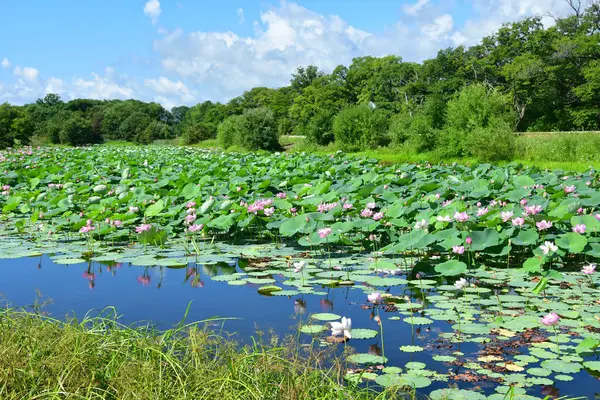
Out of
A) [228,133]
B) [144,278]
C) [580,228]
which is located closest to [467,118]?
[580,228]

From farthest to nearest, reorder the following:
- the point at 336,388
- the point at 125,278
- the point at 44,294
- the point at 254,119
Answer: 1. the point at 254,119
2. the point at 125,278
3. the point at 44,294
4. the point at 336,388

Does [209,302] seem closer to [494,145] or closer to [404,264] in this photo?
[404,264]

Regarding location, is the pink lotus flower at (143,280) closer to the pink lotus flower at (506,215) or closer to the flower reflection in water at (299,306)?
the flower reflection in water at (299,306)

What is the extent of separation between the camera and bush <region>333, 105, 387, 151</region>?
25.8m

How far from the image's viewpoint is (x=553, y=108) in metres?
36.3

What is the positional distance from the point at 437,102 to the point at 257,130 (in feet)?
32.9

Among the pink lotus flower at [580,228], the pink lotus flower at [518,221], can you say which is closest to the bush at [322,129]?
the pink lotus flower at [518,221]

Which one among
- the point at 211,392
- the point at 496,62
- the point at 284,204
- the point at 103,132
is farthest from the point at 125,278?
the point at 103,132

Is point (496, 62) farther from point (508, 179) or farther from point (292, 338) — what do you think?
point (292, 338)

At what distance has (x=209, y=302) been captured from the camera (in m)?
3.78

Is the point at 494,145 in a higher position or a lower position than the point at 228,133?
lower

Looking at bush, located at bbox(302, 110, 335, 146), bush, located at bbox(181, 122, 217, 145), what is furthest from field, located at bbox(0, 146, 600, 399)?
bush, located at bbox(181, 122, 217, 145)

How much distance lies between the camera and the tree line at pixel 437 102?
21781mm

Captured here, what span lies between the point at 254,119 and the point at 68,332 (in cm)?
2806
